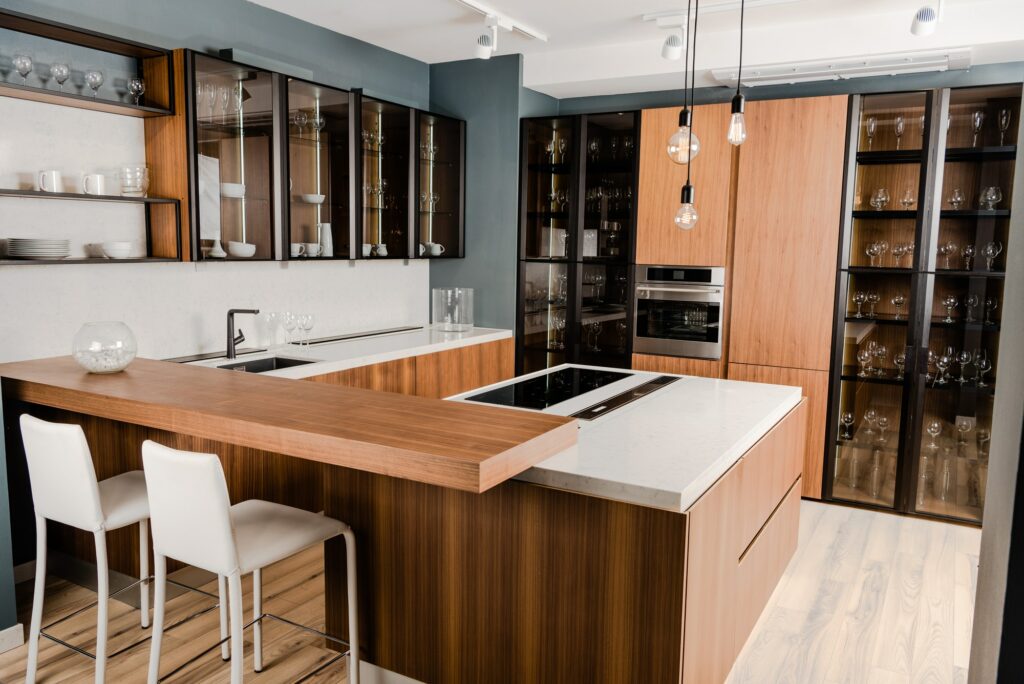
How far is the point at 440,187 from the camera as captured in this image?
207 inches

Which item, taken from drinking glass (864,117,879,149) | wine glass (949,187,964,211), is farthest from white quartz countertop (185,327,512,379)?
wine glass (949,187,964,211)

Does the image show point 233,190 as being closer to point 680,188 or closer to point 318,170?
point 318,170

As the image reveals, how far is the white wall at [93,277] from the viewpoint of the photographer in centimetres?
313

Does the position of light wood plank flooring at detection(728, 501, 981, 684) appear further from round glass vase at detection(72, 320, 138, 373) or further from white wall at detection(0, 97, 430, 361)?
white wall at detection(0, 97, 430, 361)

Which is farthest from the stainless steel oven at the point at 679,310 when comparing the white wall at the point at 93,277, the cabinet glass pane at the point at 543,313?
the white wall at the point at 93,277

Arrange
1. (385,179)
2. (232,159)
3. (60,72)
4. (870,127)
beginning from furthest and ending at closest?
(385,179) → (870,127) → (232,159) → (60,72)

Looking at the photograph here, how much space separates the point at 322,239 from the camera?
4363 mm

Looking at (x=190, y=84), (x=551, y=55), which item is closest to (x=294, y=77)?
(x=190, y=84)

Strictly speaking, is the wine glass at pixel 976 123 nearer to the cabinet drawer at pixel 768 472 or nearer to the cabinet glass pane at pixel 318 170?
the cabinet drawer at pixel 768 472

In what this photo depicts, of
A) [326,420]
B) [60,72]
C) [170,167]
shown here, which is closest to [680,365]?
[170,167]

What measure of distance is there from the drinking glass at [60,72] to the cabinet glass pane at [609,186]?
311 centimetres

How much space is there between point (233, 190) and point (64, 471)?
1822 mm

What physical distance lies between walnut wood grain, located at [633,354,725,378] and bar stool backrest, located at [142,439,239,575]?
3.47 metres

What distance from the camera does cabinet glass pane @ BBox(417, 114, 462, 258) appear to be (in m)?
5.12
